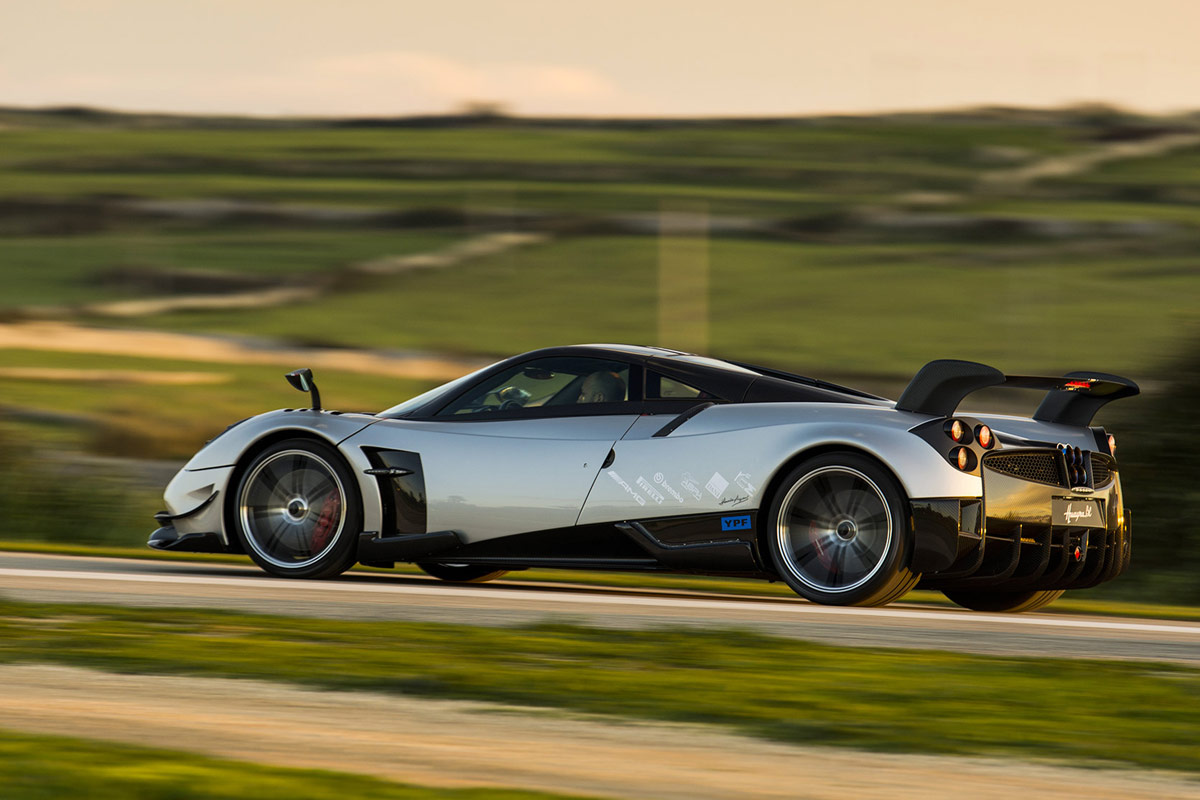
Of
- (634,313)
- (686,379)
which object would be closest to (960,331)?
(634,313)

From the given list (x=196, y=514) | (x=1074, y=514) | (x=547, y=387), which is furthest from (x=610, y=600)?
(x=196, y=514)

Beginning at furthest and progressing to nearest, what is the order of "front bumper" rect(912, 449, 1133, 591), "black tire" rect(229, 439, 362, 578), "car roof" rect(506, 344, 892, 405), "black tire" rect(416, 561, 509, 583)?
"black tire" rect(416, 561, 509, 583)
"black tire" rect(229, 439, 362, 578)
"car roof" rect(506, 344, 892, 405)
"front bumper" rect(912, 449, 1133, 591)

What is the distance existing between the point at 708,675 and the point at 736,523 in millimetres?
2324

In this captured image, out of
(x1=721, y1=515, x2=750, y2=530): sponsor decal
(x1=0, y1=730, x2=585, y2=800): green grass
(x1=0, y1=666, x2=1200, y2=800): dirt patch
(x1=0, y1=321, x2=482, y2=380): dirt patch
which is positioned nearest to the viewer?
(x1=0, y1=730, x2=585, y2=800): green grass

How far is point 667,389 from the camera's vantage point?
8.11m

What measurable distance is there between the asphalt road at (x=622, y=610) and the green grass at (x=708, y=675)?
0.43 meters

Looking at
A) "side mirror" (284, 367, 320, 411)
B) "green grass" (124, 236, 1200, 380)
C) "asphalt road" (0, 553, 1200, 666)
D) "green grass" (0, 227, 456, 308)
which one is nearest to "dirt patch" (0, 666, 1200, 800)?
"asphalt road" (0, 553, 1200, 666)

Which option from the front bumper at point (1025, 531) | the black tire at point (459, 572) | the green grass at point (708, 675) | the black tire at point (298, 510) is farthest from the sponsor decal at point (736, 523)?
the black tire at point (459, 572)

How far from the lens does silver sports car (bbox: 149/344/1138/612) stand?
24.4 ft

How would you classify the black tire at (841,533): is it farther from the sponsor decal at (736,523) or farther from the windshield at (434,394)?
the windshield at (434,394)

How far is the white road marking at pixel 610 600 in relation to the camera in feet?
24.3

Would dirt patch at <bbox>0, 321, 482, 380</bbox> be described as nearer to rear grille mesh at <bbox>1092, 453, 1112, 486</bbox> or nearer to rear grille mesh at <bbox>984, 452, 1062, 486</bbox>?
rear grille mesh at <bbox>1092, 453, 1112, 486</bbox>

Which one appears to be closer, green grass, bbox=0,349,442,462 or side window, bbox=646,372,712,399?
side window, bbox=646,372,712,399

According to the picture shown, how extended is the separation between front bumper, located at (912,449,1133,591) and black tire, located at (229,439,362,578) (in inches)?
115
